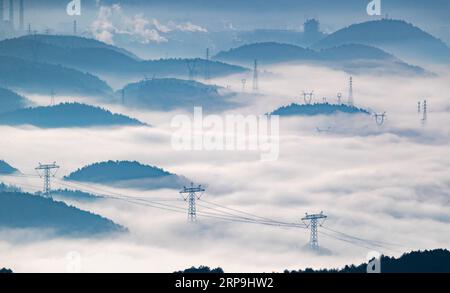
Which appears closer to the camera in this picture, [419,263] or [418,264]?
[418,264]

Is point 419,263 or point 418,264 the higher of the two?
point 419,263

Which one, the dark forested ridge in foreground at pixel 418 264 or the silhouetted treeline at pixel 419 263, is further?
the dark forested ridge in foreground at pixel 418 264

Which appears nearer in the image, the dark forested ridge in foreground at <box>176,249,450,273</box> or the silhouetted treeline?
the silhouetted treeline
